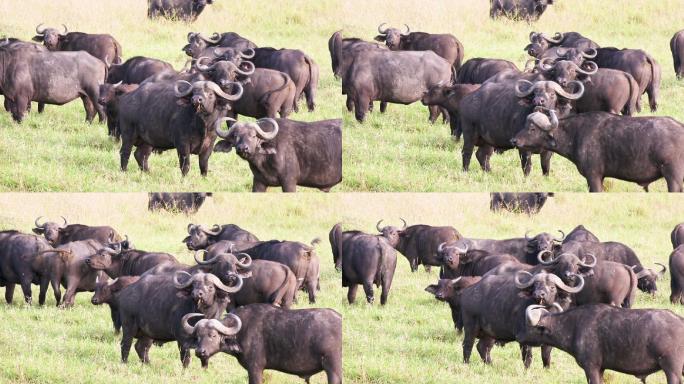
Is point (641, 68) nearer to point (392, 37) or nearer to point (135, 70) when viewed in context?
point (392, 37)

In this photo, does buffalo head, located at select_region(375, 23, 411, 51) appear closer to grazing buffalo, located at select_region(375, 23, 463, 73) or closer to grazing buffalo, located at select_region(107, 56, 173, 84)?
grazing buffalo, located at select_region(375, 23, 463, 73)

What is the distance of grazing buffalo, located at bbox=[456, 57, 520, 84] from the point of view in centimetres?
2130

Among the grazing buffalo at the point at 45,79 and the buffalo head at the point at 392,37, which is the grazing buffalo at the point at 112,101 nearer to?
the grazing buffalo at the point at 45,79

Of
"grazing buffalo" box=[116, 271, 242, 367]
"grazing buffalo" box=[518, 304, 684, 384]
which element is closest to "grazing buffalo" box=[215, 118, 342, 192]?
"grazing buffalo" box=[116, 271, 242, 367]

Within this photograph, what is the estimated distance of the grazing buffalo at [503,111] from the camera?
56.8ft

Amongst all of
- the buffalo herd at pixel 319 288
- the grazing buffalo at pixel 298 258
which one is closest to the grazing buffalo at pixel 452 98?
the buffalo herd at pixel 319 288

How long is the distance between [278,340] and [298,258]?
12.6 feet

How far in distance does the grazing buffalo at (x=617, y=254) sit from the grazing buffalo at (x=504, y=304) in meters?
2.51

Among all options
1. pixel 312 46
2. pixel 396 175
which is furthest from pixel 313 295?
pixel 312 46

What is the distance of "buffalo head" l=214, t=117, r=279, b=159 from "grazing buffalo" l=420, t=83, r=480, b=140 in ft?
12.0

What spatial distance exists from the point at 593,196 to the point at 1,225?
10099 millimetres

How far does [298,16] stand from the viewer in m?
27.4

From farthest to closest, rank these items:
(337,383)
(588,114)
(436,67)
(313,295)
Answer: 1. (436,67)
2. (313,295)
3. (588,114)
4. (337,383)

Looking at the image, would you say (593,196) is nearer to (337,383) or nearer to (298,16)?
(298,16)
